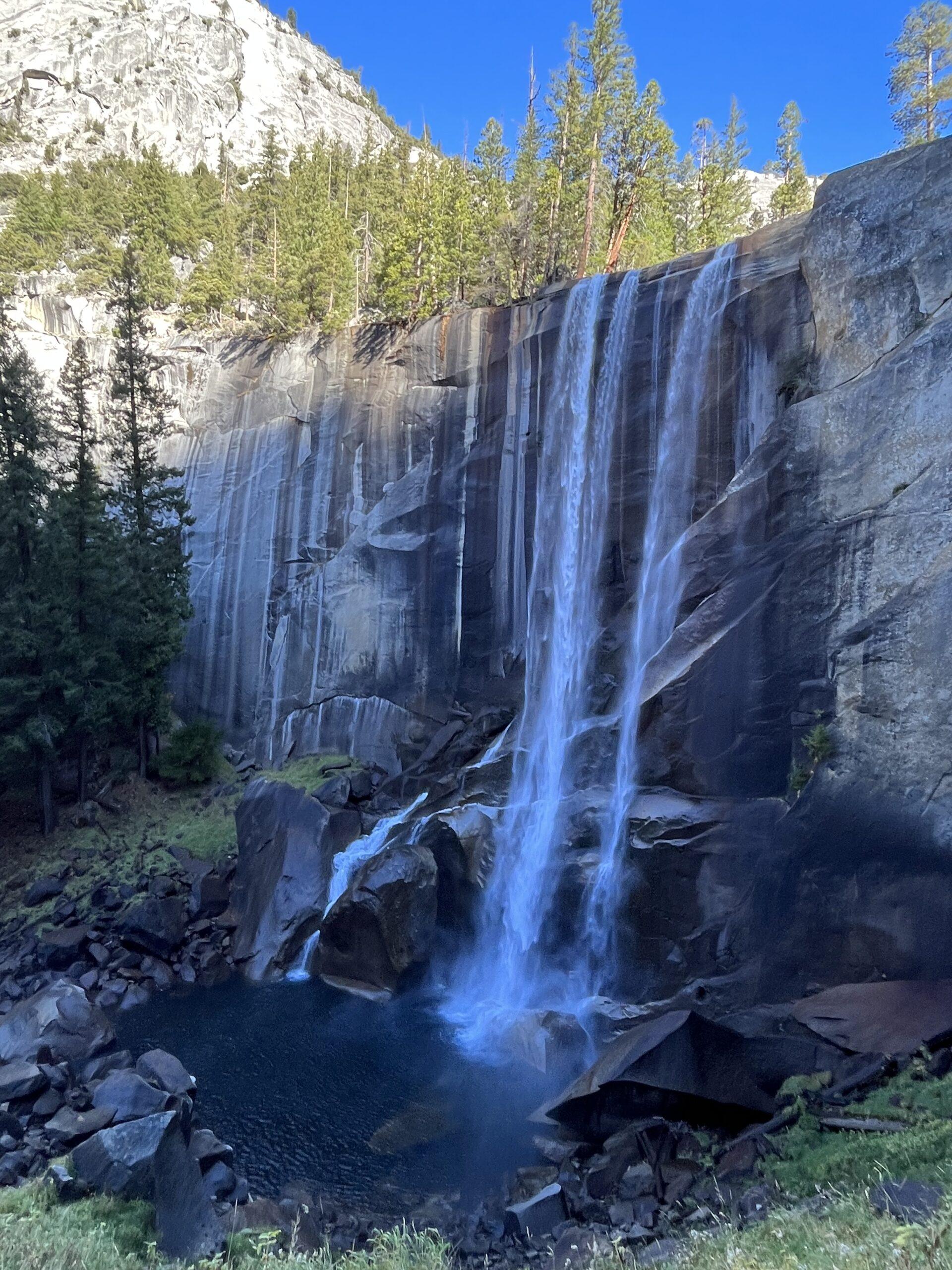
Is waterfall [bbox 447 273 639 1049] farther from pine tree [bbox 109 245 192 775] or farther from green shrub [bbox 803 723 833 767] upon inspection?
pine tree [bbox 109 245 192 775]

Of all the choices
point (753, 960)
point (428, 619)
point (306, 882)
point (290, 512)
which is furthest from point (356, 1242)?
point (290, 512)

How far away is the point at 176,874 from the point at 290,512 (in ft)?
43.3

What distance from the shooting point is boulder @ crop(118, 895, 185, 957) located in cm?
2044

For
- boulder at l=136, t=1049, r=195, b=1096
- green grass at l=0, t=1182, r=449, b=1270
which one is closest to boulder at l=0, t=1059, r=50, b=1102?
boulder at l=136, t=1049, r=195, b=1096

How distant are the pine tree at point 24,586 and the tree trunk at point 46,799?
367 millimetres

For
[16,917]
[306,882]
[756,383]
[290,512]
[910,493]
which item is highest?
[756,383]

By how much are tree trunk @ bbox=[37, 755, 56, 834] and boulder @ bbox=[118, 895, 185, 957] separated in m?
5.17

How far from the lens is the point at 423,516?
27.6m

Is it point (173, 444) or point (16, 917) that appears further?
point (173, 444)

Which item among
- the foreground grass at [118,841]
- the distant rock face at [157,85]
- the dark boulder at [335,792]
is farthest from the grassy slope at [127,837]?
the distant rock face at [157,85]

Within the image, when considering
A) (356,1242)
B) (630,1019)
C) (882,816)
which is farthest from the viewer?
(630,1019)

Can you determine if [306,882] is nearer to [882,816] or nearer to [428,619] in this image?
[428,619]

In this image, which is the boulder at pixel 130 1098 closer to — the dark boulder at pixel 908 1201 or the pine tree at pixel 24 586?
the dark boulder at pixel 908 1201

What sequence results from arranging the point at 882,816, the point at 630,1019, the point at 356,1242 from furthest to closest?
the point at 630,1019 → the point at 882,816 → the point at 356,1242
